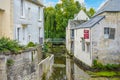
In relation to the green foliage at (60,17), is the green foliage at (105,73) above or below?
below

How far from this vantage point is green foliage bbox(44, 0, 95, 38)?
7856 centimetres

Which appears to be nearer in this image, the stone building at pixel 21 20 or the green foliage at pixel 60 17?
the stone building at pixel 21 20

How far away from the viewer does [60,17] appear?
262ft

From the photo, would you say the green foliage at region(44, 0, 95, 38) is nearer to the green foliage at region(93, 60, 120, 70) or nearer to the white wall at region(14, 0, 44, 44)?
the white wall at region(14, 0, 44, 44)

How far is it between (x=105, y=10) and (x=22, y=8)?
30.6 feet

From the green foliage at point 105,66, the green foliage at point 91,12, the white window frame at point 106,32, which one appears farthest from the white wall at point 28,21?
the green foliage at point 91,12

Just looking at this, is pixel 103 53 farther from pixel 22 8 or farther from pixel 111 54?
pixel 22 8

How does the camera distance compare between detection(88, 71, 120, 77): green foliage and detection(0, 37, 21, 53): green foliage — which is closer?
detection(0, 37, 21, 53): green foliage

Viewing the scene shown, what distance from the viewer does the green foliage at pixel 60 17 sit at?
78.6 m

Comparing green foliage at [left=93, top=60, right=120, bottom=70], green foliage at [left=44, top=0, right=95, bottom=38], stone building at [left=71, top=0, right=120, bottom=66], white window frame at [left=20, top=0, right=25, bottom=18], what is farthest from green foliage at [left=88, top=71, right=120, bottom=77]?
green foliage at [left=44, top=0, right=95, bottom=38]

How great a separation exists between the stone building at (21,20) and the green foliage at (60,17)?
4167 centimetres

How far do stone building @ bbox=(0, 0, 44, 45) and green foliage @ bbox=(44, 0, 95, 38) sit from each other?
1641 inches

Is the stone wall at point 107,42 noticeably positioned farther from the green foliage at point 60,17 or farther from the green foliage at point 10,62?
the green foliage at point 60,17

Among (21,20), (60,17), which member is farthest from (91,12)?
(21,20)
